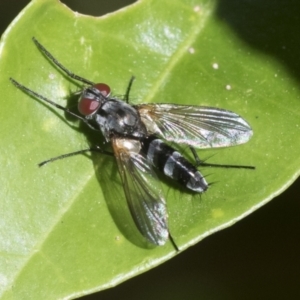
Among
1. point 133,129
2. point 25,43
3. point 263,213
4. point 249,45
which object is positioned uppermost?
point 249,45

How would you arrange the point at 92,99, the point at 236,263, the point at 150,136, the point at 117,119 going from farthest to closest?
1. the point at 236,263
2. the point at 150,136
3. the point at 117,119
4. the point at 92,99

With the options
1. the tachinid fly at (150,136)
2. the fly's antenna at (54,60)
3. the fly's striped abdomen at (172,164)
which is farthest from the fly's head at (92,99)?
the fly's striped abdomen at (172,164)

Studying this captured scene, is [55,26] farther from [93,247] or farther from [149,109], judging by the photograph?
[93,247]

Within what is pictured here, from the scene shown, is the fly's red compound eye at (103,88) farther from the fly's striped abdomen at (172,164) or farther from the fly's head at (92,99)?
the fly's striped abdomen at (172,164)

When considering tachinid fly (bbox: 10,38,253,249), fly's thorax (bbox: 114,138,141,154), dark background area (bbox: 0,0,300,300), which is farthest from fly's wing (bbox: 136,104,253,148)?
dark background area (bbox: 0,0,300,300)

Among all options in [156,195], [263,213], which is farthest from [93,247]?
[263,213]

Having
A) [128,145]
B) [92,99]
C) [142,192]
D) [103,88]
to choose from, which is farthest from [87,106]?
[142,192]

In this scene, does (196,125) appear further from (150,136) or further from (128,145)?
(128,145)

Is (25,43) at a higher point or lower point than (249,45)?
lower
